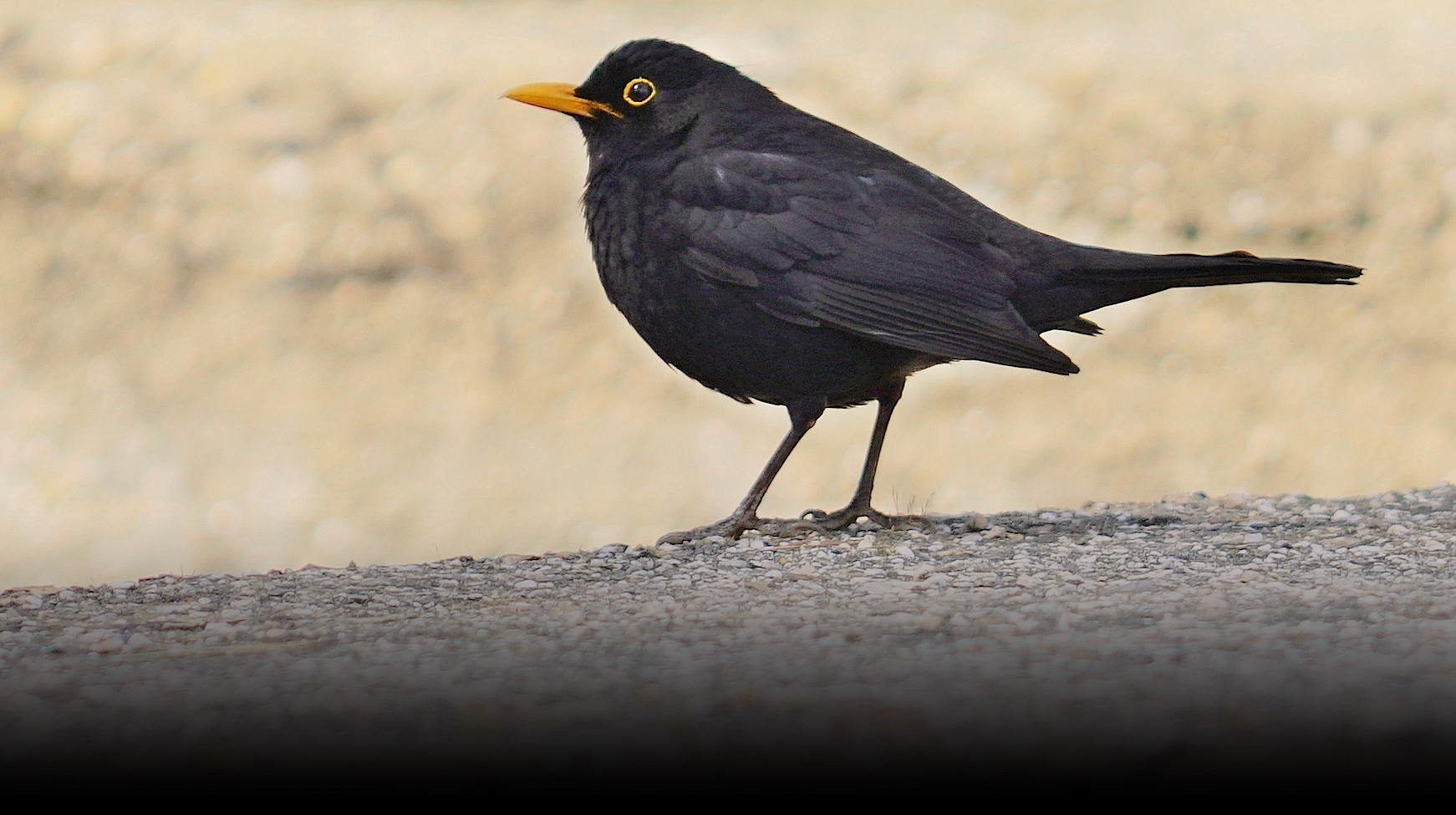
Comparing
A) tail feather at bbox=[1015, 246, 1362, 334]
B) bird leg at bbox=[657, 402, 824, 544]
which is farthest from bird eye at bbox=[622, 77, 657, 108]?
tail feather at bbox=[1015, 246, 1362, 334]

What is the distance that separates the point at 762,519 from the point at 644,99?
6.19ft

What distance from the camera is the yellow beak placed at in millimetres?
6984

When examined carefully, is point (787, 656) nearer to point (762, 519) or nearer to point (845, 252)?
point (845, 252)

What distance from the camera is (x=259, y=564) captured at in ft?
57.6

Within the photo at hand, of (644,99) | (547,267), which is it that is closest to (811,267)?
(644,99)

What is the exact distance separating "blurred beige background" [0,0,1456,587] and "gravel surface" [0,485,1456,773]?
Answer: 1130cm

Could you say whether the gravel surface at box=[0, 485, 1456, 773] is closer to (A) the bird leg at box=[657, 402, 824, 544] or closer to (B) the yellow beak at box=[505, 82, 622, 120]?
(A) the bird leg at box=[657, 402, 824, 544]

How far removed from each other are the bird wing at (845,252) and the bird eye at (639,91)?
1.50 feet

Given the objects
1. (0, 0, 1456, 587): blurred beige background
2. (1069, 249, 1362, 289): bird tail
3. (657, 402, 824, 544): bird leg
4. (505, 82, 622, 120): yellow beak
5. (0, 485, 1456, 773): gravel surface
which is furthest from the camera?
(0, 0, 1456, 587): blurred beige background

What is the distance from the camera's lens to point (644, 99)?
7.04 m

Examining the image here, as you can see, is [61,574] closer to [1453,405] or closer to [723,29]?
[723,29]

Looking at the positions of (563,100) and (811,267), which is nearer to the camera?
(811,267)

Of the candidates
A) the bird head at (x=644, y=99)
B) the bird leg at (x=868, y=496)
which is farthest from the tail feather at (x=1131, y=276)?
the bird head at (x=644, y=99)

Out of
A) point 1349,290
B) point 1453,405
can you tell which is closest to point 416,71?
point 1349,290
